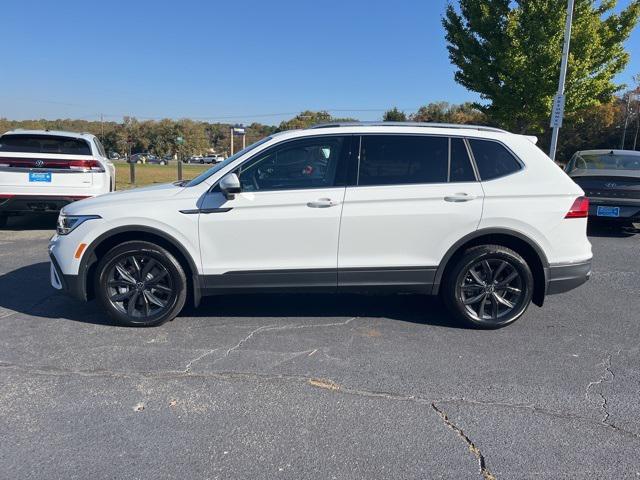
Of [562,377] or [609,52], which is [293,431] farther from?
[609,52]

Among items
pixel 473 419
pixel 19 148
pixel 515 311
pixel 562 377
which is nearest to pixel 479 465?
pixel 473 419

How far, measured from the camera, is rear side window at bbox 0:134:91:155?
26.7ft

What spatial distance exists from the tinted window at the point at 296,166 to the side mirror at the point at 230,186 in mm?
144

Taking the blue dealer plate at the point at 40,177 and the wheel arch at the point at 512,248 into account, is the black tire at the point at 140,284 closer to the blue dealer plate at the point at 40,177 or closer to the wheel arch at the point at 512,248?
the wheel arch at the point at 512,248

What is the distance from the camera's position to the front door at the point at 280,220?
4164 mm

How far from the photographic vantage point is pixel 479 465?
2.54m

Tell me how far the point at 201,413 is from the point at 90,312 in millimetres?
2270

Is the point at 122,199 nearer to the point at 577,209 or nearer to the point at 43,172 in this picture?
the point at 577,209

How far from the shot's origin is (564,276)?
14.4 feet

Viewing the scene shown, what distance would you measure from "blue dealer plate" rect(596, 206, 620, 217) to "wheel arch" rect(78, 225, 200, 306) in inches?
300

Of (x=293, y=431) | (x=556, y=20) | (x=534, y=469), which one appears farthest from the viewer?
(x=556, y=20)

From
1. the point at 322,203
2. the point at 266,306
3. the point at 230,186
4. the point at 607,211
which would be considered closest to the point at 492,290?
the point at 322,203

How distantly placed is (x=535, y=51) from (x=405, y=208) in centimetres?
1427

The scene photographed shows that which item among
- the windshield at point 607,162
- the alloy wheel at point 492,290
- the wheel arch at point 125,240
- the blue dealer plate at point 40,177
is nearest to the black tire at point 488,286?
the alloy wheel at point 492,290
